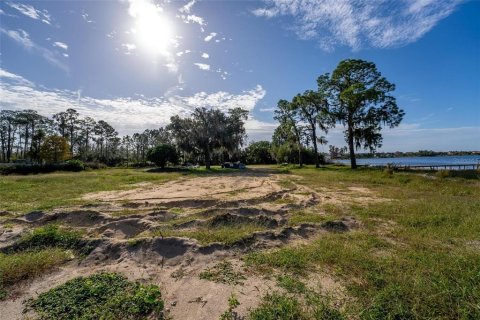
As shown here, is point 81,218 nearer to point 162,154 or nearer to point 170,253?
point 170,253

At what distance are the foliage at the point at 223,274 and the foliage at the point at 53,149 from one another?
44825 millimetres

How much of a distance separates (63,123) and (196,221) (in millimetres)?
58833

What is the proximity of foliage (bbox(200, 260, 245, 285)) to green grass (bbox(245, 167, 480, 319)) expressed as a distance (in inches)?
16.1

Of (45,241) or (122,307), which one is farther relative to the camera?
(45,241)

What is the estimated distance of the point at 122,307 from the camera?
10.4 ft

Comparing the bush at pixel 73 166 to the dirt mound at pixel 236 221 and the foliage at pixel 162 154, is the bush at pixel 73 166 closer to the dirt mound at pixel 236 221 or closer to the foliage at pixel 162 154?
the foliage at pixel 162 154

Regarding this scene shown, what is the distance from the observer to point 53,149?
38344 millimetres

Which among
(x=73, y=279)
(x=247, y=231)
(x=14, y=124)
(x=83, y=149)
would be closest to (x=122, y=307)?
(x=73, y=279)

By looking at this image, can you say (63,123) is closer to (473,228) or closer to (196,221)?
(196,221)

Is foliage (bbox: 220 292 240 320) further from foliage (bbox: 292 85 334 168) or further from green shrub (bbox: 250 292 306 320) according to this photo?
foliage (bbox: 292 85 334 168)

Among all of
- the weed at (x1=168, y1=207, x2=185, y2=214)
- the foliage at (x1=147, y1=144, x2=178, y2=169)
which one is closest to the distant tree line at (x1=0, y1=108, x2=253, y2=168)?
the foliage at (x1=147, y1=144, x2=178, y2=169)

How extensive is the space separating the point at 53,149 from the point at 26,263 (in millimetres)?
42869

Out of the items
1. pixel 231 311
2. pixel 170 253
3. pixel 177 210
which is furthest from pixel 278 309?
pixel 177 210

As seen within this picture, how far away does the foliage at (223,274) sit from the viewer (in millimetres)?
3810
